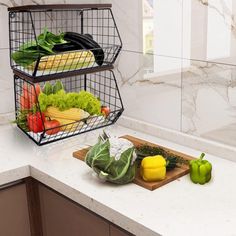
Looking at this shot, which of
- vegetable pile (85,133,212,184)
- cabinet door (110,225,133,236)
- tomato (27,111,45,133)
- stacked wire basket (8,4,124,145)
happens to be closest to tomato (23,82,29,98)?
stacked wire basket (8,4,124,145)

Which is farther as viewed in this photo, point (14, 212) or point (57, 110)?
point (57, 110)

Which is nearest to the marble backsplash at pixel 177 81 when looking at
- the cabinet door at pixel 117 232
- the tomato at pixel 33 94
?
the tomato at pixel 33 94

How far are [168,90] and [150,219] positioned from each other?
67cm

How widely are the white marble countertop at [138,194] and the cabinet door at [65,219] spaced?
53mm

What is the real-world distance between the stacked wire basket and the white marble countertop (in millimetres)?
106

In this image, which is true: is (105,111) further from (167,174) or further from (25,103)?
(167,174)

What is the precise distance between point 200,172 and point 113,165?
0.89ft

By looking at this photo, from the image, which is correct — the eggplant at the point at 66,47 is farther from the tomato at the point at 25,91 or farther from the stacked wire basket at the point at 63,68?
the tomato at the point at 25,91

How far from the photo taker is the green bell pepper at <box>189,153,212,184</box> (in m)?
1.27

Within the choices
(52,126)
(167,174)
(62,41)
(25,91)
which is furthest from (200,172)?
(25,91)

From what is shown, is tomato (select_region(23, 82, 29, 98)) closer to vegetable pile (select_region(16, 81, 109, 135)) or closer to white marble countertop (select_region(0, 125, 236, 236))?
vegetable pile (select_region(16, 81, 109, 135))

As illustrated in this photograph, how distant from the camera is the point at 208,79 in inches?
57.5

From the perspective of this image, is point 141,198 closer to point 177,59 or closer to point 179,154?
point 179,154

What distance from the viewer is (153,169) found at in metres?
1.26
